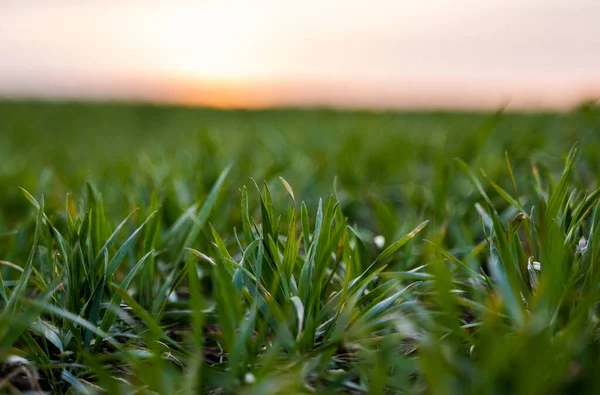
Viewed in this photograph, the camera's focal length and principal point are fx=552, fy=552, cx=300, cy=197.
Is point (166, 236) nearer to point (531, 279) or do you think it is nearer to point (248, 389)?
point (248, 389)

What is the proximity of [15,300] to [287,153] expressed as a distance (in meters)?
2.05

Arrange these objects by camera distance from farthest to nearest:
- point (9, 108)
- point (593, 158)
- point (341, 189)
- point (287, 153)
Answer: point (9, 108) < point (287, 153) < point (341, 189) < point (593, 158)

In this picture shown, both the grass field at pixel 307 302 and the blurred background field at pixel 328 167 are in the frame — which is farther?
the blurred background field at pixel 328 167

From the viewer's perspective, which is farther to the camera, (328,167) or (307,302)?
(328,167)

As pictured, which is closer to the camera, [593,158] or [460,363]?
[460,363]

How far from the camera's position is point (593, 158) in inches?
73.0

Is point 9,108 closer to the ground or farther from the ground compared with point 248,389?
closer to the ground

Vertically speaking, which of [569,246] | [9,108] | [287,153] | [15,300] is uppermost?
[569,246]

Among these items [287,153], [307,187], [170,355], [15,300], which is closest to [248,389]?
[170,355]

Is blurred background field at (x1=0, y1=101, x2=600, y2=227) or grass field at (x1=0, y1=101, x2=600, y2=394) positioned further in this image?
blurred background field at (x1=0, y1=101, x2=600, y2=227)

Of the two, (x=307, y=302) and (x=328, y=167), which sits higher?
(x=307, y=302)

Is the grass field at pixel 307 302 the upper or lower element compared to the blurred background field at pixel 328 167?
upper

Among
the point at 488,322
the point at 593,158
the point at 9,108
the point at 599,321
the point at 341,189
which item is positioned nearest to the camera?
the point at 488,322

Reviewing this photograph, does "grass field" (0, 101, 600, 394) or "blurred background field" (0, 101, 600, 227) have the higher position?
"grass field" (0, 101, 600, 394)
